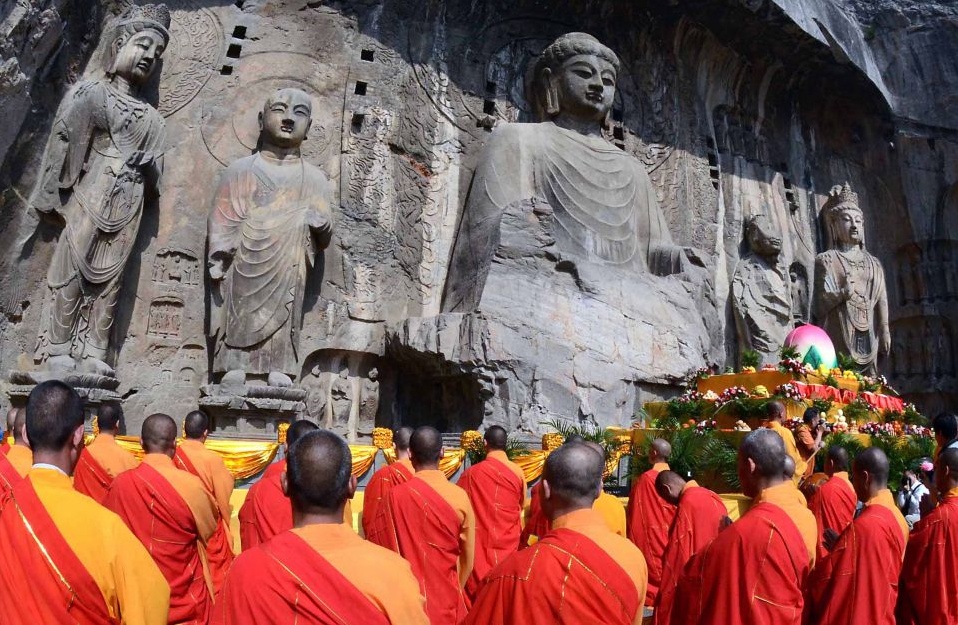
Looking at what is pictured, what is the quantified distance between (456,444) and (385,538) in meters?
4.09

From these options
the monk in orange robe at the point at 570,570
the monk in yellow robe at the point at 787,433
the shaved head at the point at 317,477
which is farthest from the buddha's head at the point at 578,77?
the shaved head at the point at 317,477

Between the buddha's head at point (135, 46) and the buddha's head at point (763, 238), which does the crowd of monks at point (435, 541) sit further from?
the buddha's head at point (763, 238)

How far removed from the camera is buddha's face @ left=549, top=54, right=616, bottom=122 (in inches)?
430

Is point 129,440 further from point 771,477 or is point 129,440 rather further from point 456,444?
point 771,477

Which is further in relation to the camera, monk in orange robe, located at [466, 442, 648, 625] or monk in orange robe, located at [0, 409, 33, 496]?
monk in orange robe, located at [0, 409, 33, 496]

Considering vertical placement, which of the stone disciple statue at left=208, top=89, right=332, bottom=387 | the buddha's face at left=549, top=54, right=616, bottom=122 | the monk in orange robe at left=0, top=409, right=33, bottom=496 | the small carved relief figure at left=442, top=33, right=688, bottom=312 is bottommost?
the monk in orange robe at left=0, top=409, right=33, bottom=496

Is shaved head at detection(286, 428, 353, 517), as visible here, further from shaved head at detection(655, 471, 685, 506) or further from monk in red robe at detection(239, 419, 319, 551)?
shaved head at detection(655, 471, 685, 506)

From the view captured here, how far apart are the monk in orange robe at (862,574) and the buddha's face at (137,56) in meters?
8.03

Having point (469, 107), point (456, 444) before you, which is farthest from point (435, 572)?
point (469, 107)

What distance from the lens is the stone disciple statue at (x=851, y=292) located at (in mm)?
12867

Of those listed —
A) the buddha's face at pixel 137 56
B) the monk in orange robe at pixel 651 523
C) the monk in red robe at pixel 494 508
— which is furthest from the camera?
the buddha's face at pixel 137 56

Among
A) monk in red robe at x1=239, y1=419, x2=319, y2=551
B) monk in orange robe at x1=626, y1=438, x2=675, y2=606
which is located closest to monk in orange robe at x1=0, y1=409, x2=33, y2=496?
monk in red robe at x1=239, y1=419, x2=319, y2=551

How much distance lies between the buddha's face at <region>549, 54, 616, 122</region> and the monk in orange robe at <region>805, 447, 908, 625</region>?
8021mm

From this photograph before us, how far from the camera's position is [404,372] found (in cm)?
1016
